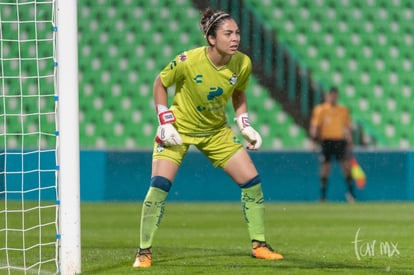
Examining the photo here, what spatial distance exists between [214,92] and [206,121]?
217 millimetres

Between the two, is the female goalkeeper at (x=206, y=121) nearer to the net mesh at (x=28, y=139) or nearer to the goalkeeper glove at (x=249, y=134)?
the goalkeeper glove at (x=249, y=134)

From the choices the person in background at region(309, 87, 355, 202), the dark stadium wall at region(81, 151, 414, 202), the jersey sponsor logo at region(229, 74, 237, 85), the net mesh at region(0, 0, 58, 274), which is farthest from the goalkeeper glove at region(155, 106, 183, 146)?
the person in background at region(309, 87, 355, 202)

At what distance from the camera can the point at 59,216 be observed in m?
5.78

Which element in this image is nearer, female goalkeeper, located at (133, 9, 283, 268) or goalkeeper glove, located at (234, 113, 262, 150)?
female goalkeeper, located at (133, 9, 283, 268)

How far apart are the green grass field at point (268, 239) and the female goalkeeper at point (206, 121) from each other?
0.31m

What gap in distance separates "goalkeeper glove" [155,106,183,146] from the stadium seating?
410 inches

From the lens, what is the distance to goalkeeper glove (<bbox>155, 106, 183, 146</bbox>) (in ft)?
20.8

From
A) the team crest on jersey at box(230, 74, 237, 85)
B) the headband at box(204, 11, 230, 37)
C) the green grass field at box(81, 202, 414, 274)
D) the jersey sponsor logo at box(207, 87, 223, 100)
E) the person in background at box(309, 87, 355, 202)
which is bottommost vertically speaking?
the green grass field at box(81, 202, 414, 274)

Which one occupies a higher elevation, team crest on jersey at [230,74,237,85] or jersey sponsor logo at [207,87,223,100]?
team crest on jersey at [230,74,237,85]

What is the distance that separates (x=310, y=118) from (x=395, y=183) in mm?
1944

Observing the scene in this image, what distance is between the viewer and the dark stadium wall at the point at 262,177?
1477 cm

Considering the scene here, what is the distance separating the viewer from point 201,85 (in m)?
6.51

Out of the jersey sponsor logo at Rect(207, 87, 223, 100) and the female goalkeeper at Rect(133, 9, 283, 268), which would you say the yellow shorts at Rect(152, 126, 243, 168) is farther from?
the jersey sponsor logo at Rect(207, 87, 223, 100)

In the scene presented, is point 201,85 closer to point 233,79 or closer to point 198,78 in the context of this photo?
point 198,78
